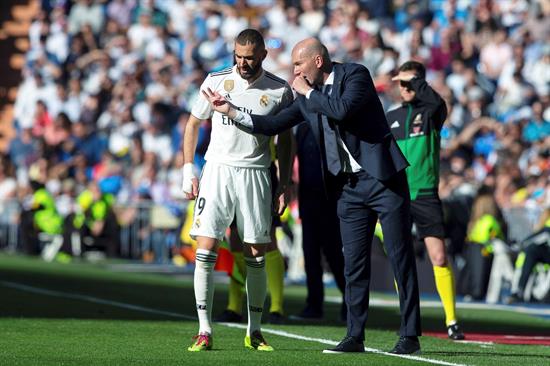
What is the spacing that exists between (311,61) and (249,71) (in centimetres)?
65

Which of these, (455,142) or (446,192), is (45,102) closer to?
(455,142)

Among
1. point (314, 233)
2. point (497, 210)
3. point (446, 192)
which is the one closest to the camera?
point (314, 233)

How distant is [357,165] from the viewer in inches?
394

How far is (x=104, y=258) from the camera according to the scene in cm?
2595

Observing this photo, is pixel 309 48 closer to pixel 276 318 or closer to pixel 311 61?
pixel 311 61

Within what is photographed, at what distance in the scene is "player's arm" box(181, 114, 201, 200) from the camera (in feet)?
33.3

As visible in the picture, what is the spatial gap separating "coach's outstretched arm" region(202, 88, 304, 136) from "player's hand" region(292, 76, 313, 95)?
0.93 ft

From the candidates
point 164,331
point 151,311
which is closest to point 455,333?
point 164,331

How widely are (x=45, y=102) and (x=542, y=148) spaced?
14.0m

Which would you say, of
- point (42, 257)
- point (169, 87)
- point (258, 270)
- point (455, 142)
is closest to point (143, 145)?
point (169, 87)

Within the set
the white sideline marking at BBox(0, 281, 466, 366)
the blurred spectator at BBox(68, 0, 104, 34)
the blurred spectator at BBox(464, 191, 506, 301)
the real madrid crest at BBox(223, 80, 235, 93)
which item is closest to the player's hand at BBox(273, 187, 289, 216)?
the real madrid crest at BBox(223, 80, 235, 93)

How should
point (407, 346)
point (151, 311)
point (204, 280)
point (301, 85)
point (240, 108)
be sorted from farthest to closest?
point (151, 311), point (240, 108), point (204, 280), point (407, 346), point (301, 85)

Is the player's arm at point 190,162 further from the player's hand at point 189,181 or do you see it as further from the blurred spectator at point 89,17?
the blurred spectator at point 89,17

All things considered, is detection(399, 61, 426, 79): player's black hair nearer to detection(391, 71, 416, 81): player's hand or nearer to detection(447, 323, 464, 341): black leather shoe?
detection(391, 71, 416, 81): player's hand
